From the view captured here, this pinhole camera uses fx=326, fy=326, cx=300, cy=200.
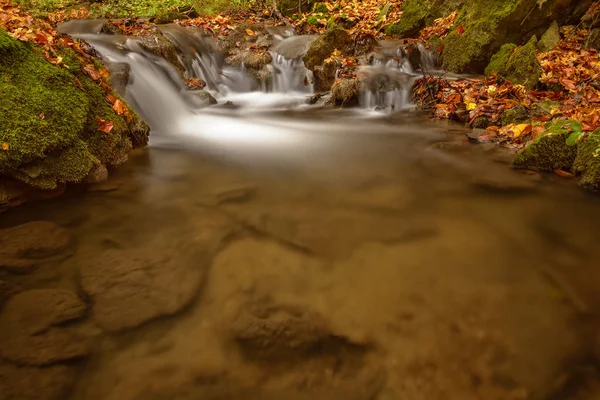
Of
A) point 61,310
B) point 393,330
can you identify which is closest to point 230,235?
point 61,310

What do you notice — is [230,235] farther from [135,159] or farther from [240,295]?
[135,159]

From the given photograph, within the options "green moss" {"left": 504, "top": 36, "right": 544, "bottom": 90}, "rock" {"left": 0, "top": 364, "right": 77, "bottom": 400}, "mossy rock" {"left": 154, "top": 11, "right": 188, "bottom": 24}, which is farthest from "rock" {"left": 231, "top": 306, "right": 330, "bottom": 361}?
"mossy rock" {"left": 154, "top": 11, "right": 188, "bottom": 24}

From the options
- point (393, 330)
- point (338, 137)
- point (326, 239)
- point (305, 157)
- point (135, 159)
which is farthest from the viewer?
point (338, 137)

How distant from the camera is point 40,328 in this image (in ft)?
5.67

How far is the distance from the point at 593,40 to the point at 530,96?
1.74 meters

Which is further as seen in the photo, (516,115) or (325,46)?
(325,46)

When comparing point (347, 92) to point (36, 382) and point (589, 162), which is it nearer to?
point (589, 162)

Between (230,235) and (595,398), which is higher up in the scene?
(230,235)

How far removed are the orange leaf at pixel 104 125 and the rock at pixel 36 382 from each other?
8.73ft

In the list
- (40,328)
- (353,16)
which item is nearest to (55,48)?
(40,328)

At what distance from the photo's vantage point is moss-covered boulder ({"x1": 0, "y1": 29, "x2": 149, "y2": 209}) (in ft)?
8.81

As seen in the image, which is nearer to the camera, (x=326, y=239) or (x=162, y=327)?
(x=162, y=327)

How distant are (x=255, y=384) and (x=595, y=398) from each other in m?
1.55

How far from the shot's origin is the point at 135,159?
159 inches
